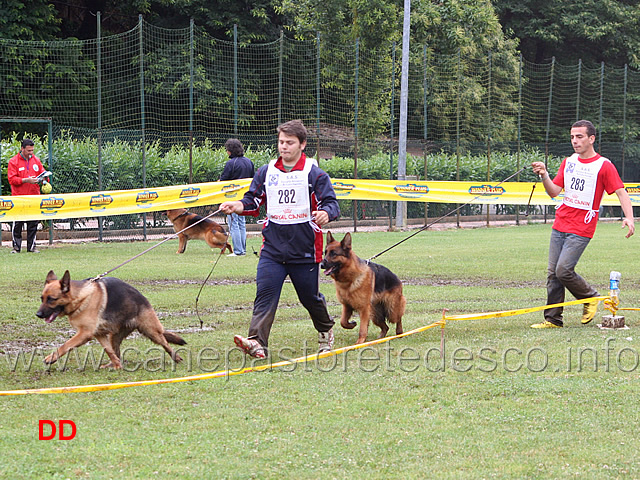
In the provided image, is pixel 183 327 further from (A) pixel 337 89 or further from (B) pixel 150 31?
(A) pixel 337 89

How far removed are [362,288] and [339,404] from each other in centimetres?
225

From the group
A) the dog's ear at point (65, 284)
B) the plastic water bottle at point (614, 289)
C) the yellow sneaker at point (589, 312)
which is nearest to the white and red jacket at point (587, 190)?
the plastic water bottle at point (614, 289)

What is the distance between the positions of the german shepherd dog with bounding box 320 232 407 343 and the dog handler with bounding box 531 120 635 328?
5.95ft

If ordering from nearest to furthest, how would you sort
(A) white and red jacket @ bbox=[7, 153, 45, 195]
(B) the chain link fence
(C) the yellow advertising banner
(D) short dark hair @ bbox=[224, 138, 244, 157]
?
(C) the yellow advertising banner, (A) white and red jacket @ bbox=[7, 153, 45, 195], (D) short dark hair @ bbox=[224, 138, 244, 157], (B) the chain link fence

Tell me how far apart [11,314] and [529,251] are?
1178cm

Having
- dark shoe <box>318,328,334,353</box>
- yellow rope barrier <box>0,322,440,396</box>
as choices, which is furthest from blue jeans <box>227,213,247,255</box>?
yellow rope barrier <box>0,322,440,396</box>

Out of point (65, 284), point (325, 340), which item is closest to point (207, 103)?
point (325, 340)

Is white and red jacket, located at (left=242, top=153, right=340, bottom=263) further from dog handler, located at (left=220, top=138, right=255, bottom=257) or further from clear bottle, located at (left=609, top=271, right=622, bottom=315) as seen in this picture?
dog handler, located at (left=220, top=138, right=255, bottom=257)

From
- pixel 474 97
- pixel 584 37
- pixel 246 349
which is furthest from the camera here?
pixel 584 37

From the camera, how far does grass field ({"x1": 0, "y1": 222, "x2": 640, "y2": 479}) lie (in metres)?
4.36

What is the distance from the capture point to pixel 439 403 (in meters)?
5.57

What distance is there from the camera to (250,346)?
21.7 feet

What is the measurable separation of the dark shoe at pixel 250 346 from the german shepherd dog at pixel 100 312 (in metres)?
0.60

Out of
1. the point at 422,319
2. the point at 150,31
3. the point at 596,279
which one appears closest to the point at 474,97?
the point at 150,31
